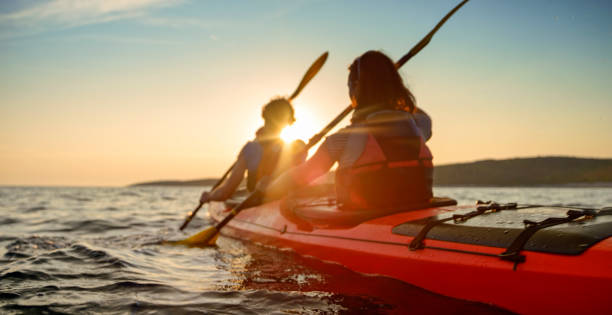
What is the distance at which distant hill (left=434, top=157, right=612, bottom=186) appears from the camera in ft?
169

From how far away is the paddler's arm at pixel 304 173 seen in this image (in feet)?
11.1


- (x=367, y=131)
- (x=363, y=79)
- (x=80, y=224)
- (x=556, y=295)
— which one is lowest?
(x=80, y=224)

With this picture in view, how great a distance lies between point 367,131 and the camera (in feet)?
10.4

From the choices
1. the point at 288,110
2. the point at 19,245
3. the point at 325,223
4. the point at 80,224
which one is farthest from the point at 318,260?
the point at 80,224

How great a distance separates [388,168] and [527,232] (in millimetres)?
1225

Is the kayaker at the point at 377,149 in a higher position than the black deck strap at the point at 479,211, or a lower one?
higher

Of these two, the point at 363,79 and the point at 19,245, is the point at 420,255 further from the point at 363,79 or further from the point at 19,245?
the point at 19,245

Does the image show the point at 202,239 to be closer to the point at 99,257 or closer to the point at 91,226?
the point at 99,257

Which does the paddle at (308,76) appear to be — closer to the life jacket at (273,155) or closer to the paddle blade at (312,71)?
the paddle blade at (312,71)

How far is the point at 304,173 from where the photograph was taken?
11.6 feet

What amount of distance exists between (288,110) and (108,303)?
13.0 feet

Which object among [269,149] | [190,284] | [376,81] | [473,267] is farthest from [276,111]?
[473,267]

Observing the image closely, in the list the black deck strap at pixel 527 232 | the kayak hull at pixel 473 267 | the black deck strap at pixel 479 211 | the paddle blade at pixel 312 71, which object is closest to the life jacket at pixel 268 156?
the paddle blade at pixel 312 71

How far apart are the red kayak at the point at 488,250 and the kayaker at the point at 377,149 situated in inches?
6.7
